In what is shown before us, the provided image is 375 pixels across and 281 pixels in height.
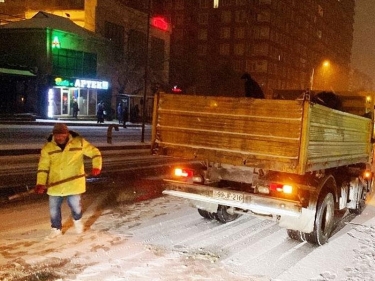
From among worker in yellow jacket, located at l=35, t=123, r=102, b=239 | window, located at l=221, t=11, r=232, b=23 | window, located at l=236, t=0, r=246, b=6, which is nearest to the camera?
worker in yellow jacket, located at l=35, t=123, r=102, b=239

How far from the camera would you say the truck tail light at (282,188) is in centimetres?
613

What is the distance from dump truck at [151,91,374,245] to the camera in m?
6.01

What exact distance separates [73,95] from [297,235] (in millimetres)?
34583

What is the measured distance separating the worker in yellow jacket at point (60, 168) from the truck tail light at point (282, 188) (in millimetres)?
2518

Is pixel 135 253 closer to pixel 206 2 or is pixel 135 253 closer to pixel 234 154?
pixel 234 154

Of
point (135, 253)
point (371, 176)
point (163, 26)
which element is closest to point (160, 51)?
point (163, 26)

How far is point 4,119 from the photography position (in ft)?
102

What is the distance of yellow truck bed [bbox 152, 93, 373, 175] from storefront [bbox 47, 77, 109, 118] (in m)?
31.2

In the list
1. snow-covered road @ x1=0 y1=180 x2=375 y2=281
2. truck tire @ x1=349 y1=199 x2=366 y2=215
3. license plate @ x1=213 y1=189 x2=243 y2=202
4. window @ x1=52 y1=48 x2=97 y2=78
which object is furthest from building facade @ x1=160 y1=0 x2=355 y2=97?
license plate @ x1=213 y1=189 x2=243 y2=202

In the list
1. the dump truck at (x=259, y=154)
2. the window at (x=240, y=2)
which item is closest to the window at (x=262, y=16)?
the window at (x=240, y=2)

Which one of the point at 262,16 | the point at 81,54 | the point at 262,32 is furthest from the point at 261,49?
the point at 81,54

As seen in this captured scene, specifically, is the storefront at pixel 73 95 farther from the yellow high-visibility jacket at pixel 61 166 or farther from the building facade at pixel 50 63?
the yellow high-visibility jacket at pixel 61 166

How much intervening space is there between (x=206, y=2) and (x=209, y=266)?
3210 inches

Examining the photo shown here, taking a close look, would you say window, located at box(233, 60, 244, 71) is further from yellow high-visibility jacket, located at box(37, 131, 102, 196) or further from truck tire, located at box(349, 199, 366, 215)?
yellow high-visibility jacket, located at box(37, 131, 102, 196)
